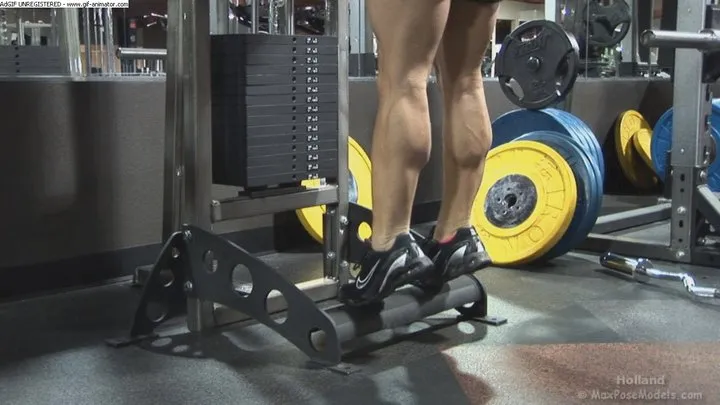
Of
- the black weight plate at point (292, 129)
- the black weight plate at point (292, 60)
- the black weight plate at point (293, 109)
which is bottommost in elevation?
the black weight plate at point (292, 129)

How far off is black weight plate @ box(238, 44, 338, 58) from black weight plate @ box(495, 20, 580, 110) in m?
0.93

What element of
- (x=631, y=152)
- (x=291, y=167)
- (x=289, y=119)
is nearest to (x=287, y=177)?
(x=291, y=167)

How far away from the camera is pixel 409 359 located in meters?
1.64

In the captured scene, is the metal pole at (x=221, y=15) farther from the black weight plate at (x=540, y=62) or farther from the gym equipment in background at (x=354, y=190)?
the black weight plate at (x=540, y=62)

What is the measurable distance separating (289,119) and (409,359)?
620 millimetres

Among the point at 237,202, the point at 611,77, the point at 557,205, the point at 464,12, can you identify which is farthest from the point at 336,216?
the point at 611,77

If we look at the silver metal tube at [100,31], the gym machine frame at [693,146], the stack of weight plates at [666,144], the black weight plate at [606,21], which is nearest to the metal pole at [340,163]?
the gym machine frame at [693,146]

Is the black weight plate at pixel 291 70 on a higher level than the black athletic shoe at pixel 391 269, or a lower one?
higher

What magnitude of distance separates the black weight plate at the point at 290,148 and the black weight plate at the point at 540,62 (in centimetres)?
96

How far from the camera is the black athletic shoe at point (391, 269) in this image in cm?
155

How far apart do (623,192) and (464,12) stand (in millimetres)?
2988

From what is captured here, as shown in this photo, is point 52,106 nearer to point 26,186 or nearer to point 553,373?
point 26,186

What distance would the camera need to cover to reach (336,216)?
203cm

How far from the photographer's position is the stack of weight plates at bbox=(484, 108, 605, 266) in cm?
248
